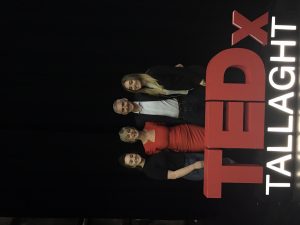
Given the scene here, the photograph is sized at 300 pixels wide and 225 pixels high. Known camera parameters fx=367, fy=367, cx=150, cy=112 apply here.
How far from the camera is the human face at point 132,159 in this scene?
9.05 feet

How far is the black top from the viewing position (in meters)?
2.79

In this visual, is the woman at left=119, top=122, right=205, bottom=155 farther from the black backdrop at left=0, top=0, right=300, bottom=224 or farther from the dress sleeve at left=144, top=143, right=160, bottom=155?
the black backdrop at left=0, top=0, right=300, bottom=224

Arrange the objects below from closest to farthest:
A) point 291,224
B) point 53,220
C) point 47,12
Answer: point 47,12 → point 291,224 → point 53,220

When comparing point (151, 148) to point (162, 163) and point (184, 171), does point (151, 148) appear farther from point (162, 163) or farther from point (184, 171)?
point (184, 171)

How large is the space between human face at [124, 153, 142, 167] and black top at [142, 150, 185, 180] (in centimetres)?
7

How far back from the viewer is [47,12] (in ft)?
9.05

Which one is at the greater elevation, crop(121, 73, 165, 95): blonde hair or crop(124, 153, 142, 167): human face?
crop(121, 73, 165, 95): blonde hair

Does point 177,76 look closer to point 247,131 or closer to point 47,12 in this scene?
point 247,131

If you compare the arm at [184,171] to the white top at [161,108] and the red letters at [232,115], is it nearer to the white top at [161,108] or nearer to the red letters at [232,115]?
the red letters at [232,115]

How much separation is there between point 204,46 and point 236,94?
1.48 feet

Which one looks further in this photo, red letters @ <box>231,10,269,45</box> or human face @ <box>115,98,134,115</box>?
red letters @ <box>231,10,269,45</box>

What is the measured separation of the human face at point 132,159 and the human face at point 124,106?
33 cm

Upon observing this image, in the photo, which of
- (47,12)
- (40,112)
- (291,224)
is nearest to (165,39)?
(47,12)

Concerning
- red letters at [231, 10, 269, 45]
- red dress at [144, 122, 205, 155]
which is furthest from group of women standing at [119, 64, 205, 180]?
red letters at [231, 10, 269, 45]
